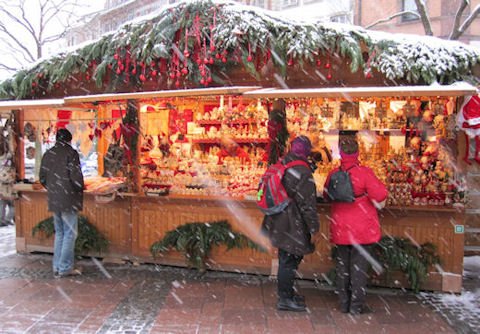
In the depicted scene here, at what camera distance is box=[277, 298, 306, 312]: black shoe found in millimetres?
4703

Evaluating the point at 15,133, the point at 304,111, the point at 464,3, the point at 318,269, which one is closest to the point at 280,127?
the point at 304,111

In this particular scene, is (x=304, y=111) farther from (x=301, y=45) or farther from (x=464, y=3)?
(x=464, y=3)

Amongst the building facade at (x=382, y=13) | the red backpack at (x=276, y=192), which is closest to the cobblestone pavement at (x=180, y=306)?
the red backpack at (x=276, y=192)

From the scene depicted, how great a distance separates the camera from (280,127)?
231 inches

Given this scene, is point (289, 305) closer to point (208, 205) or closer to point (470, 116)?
point (208, 205)

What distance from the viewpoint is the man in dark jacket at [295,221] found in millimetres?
4500

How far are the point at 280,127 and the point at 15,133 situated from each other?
459 centimetres

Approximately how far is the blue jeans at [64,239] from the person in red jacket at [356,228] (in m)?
3.49

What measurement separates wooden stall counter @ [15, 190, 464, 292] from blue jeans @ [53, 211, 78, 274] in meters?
0.79

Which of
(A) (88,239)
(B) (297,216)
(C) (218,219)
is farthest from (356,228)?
(A) (88,239)

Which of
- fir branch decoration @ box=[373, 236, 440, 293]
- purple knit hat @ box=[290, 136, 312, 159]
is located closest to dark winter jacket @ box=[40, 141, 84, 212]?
purple knit hat @ box=[290, 136, 312, 159]

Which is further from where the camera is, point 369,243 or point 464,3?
point 464,3

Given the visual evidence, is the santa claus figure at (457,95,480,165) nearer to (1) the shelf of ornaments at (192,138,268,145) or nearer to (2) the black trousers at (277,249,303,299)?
(2) the black trousers at (277,249,303,299)

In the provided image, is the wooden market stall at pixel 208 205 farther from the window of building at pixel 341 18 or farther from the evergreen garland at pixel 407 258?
the window of building at pixel 341 18
